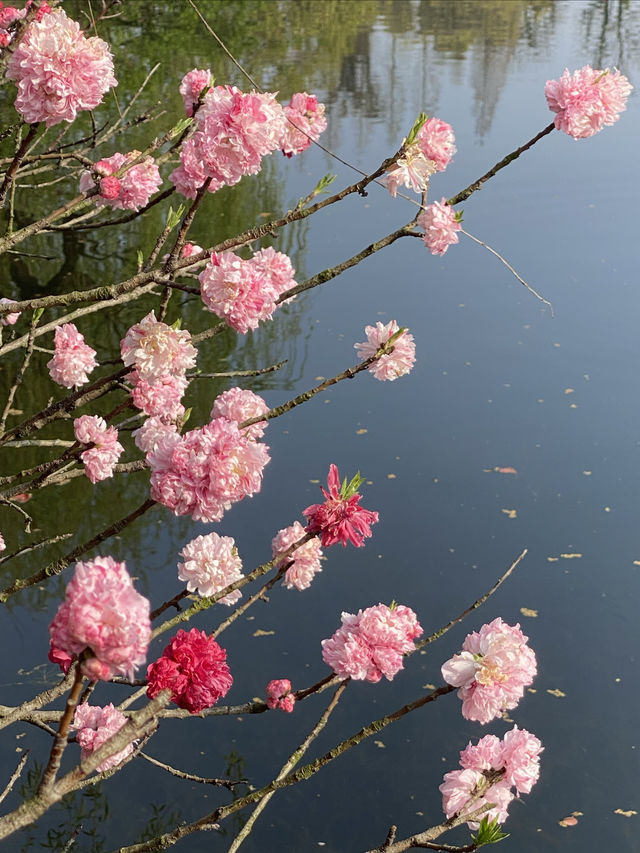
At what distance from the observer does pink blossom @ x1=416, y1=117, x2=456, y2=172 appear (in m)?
2.19

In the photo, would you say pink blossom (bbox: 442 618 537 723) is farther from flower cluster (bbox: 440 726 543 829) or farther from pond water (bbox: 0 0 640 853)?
pond water (bbox: 0 0 640 853)

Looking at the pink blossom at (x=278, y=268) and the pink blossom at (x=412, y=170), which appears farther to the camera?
the pink blossom at (x=278, y=268)

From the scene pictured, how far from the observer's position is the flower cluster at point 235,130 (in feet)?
5.72

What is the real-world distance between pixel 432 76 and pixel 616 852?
982 centimetres

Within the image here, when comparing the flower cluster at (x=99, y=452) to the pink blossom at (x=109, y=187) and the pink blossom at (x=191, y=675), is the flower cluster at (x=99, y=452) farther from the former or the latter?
the pink blossom at (x=191, y=675)

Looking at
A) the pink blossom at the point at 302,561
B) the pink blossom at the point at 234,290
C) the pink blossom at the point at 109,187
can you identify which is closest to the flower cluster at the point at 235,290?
the pink blossom at the point at 234,290

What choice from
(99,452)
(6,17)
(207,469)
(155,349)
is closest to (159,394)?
(155,349)

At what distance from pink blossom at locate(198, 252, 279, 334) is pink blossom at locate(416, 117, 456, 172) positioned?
2.17 feet

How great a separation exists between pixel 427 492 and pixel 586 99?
2302 millimetres

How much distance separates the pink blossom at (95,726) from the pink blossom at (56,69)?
108 centimetres

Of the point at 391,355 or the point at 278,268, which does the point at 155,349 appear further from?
the point at 278,268

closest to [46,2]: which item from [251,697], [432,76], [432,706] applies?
[251,697]

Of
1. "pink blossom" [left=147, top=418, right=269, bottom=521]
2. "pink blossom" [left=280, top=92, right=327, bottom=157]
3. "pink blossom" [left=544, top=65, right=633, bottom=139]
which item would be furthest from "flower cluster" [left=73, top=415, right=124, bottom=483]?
"pink blossom" [left=544, top=65, right=633, bottom=139]

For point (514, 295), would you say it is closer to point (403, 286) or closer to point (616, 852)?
point (403, 286)
